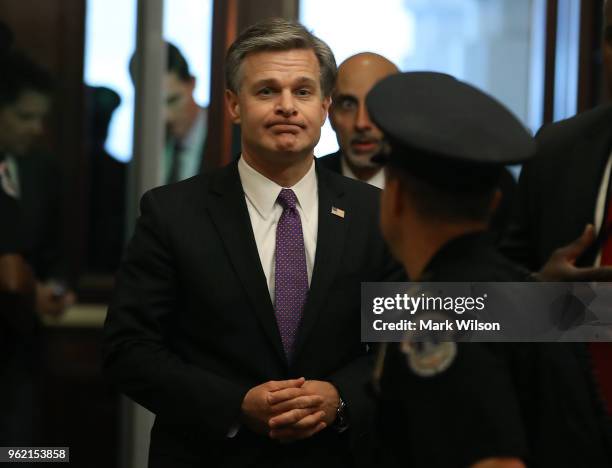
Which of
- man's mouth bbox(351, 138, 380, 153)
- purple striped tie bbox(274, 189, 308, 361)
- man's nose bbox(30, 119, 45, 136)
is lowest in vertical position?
purple striped tie bbox(274, 189, 308, 361)

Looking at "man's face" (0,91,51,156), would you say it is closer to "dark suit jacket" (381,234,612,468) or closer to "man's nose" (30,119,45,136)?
"man's nose" (30,119,45,136)

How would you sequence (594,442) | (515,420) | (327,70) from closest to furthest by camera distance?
1. (515,420)
2. (594,442)
3. (327,70)

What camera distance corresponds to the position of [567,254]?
1.57 m

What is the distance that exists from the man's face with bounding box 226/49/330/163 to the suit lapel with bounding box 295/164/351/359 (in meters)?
0.11

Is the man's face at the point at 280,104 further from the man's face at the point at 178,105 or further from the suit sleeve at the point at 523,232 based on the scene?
the man's face at the point at 178,105

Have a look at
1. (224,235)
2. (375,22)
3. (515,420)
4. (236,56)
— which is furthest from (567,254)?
(375,22)

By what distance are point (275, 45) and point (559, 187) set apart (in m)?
0.65

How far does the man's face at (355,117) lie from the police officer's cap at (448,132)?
110 cm

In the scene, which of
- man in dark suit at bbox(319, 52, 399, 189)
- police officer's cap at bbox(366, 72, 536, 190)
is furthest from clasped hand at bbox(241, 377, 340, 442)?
man in dark suit at bbox(319, 52, 399, 189)

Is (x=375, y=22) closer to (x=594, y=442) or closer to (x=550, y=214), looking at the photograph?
(x=550, y=214)

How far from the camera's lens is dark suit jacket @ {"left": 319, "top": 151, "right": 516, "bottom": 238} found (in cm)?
188

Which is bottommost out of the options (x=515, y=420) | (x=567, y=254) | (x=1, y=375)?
(x=1, y=375)

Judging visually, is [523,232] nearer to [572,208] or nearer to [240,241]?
[572,208]

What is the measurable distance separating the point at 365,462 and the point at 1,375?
1337 mm
